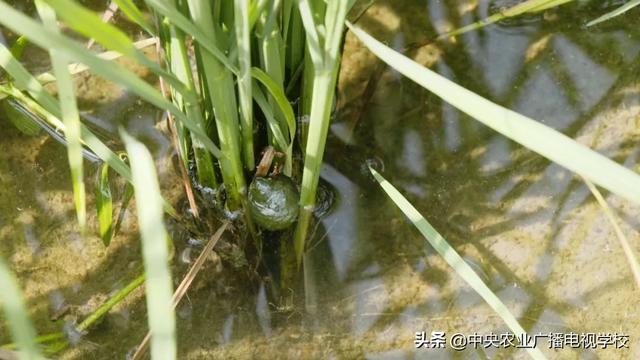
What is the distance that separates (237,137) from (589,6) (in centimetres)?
99

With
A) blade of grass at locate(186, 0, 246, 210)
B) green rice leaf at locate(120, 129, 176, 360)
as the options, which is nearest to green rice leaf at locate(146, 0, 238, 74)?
blade of grass at locate(186, 0, 246, 210)

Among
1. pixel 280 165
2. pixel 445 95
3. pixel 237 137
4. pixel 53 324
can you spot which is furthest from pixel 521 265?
pixel 53 324

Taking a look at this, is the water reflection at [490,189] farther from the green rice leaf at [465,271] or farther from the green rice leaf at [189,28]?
the green rice leaf at [189,28]

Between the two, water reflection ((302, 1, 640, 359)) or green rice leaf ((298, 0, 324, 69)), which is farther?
water reflection ((302, 1, 640, 359))

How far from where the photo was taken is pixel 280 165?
4.19ft

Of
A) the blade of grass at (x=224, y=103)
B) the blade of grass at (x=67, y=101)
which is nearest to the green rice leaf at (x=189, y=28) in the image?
the blade of grass at (x=224, y=103)

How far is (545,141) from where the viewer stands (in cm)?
62

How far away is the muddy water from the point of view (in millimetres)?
1345

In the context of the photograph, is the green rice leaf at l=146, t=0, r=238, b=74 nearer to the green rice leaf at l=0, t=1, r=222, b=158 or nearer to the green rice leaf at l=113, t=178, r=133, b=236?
the green rice leaf at l=0, t=1, r=222, b=158

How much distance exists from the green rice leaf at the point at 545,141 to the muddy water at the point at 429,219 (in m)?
0.73

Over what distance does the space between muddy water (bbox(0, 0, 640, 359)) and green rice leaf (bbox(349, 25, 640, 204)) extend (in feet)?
2.39

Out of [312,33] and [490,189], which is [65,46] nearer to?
[312,33]

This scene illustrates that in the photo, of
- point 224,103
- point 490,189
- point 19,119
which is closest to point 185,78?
point 224,103

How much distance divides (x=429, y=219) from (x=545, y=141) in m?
0.83
